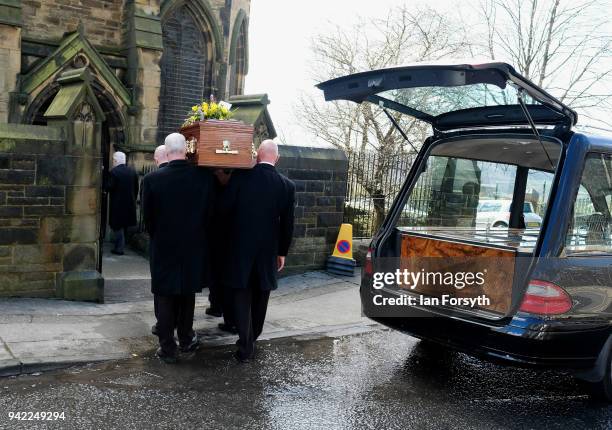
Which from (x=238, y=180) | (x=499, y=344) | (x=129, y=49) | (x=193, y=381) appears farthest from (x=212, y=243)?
(x=129, y=49)

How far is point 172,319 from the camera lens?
5.46 m

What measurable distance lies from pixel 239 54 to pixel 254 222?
13.4 m

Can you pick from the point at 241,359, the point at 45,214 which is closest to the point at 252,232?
the point at 241,359

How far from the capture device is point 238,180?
18.2 feet

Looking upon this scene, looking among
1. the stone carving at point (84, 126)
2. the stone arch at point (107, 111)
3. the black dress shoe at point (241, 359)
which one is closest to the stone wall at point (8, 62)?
the stone arch at point (107, 111)

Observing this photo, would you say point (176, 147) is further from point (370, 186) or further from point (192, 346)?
point (370, 186)

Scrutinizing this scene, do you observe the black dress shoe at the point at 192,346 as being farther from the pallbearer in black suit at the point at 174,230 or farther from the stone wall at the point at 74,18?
the stone wall at the point at 74,18

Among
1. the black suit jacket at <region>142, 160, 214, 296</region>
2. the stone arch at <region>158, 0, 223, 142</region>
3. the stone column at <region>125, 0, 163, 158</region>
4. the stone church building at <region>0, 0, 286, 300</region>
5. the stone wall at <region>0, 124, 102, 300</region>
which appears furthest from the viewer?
the stone arch at <region>158, 0, 223, 142</region>

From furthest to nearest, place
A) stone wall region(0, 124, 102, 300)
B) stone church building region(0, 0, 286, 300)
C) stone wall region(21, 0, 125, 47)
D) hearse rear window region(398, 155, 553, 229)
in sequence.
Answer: stone wall region(21, 0, 125, 47) < stone church building region(0, 0, 286, 300) < stone wall region(0, 124, 102, 300) < hearse rear window region(398, 155, 553, 229)

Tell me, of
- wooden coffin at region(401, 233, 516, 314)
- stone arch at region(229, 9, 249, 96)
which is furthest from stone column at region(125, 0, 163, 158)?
wooden coffin at region(401, 233, 516, 314)

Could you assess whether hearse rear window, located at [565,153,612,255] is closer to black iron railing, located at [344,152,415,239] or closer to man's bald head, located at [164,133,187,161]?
man's bald head, located at [164,133,187,161]

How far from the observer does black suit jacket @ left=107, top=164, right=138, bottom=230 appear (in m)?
11.0

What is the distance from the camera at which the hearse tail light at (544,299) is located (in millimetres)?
4523

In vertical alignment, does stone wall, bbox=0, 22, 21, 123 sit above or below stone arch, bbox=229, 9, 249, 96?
below
